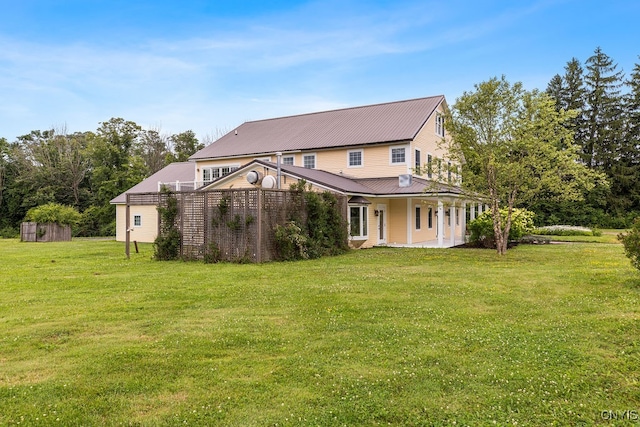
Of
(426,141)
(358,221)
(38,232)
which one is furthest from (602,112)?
(38,232)

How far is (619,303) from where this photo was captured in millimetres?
7312

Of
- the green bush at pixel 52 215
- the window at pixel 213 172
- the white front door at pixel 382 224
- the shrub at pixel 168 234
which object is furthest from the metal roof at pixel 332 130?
the shrub at pixel 168 234

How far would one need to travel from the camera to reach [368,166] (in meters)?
23.4

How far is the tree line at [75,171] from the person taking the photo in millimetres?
40625

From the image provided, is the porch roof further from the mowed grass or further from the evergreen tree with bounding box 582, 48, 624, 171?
the evergreen tree with bounding box 582, 48, 624, 171

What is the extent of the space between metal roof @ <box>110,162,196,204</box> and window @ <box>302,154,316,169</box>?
9027mm

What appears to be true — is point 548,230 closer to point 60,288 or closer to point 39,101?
point 60,288

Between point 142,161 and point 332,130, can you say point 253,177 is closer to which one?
point 332,130

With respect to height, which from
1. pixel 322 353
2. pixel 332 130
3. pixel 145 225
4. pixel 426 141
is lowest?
pixel 322 353

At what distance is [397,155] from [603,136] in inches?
1189

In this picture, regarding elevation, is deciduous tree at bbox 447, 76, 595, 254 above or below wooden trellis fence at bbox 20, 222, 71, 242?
above

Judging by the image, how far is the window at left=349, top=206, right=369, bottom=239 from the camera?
19547 mm

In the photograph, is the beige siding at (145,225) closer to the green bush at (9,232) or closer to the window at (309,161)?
the window at (309,161)

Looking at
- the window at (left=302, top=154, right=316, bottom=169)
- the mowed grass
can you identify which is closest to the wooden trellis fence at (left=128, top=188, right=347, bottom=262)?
the mowed grass
